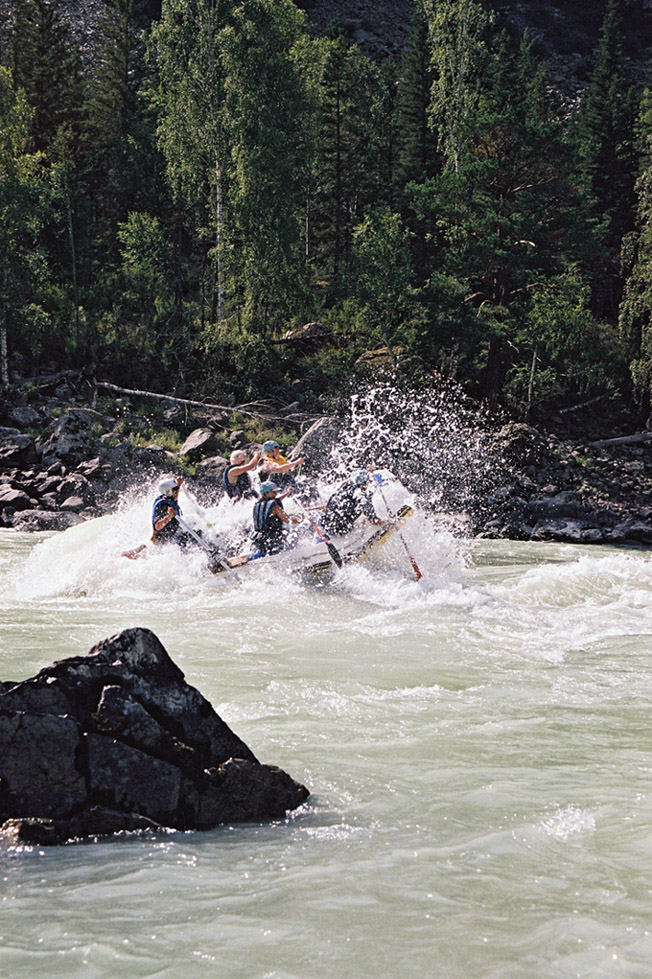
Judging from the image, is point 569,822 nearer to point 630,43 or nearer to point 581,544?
point 581,544

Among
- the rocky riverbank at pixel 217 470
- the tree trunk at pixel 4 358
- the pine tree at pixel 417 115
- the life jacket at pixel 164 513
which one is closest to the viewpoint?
the life jacket at pixel 164 513

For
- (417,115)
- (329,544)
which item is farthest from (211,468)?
(417,115)

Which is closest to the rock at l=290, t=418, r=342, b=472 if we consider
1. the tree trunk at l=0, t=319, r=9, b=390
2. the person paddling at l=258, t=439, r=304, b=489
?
the person paddling at l=258, t=439, r=304, b=489

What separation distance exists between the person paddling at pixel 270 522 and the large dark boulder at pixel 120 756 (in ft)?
24.4

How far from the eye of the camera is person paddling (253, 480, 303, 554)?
11891 millimetres

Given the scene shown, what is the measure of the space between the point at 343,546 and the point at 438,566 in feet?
4.38

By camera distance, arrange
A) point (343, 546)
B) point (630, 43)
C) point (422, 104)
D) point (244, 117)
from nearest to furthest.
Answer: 1. point (343, 546)
2. point (244, 117)
3. point (422, 104)
4. point (630, 43)

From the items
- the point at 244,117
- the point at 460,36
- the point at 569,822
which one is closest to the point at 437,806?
the point at 569,822

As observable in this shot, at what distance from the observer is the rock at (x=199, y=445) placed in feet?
72.5

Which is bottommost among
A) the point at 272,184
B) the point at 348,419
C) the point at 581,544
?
the point at 581,544

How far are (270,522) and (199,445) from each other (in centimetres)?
1061

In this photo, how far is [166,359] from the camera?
96.2 feet

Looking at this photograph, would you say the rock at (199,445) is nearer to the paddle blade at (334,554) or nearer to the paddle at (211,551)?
the paddle at (211,551)

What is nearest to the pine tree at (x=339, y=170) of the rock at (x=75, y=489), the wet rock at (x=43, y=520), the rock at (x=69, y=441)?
the rock at (x=69, y=441)
